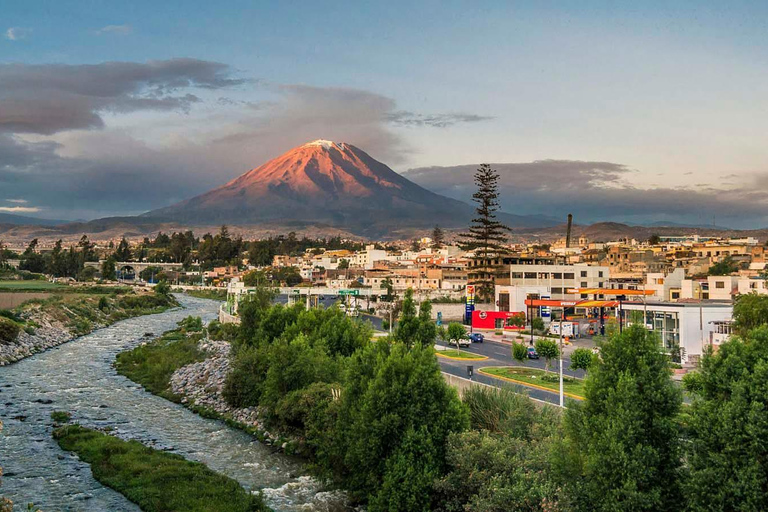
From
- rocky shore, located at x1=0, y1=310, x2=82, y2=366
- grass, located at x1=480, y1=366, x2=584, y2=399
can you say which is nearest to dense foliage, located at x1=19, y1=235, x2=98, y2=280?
rocky shore, located at x1=0, y1=310, x2=82, y2=366

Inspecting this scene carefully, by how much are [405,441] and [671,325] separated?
115ft

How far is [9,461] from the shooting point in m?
24.0

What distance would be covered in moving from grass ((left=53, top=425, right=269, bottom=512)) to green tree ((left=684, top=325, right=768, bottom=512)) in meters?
12.7

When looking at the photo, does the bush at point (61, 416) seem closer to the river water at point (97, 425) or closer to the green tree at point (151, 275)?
the river water at point (97, 425)

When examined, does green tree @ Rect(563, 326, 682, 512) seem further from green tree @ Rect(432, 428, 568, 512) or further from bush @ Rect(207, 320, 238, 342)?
bush @ Rect(207, 320, 238, 342)

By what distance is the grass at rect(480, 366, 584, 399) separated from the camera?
108ft

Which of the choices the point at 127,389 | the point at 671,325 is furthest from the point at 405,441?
the point at 671,325

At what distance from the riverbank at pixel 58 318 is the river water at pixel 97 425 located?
7.12 m

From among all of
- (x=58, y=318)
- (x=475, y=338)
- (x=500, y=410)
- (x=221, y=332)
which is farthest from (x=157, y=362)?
(x=500, y=410)

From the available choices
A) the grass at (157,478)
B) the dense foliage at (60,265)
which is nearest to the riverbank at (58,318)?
the grass at (157,478)

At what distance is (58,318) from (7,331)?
18.2 metres

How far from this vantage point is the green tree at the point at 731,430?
11.3 metres

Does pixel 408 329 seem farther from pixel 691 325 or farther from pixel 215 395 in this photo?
pixel 691 325

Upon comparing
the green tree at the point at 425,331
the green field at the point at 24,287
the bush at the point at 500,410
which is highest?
the green tree at the point at 425,331
